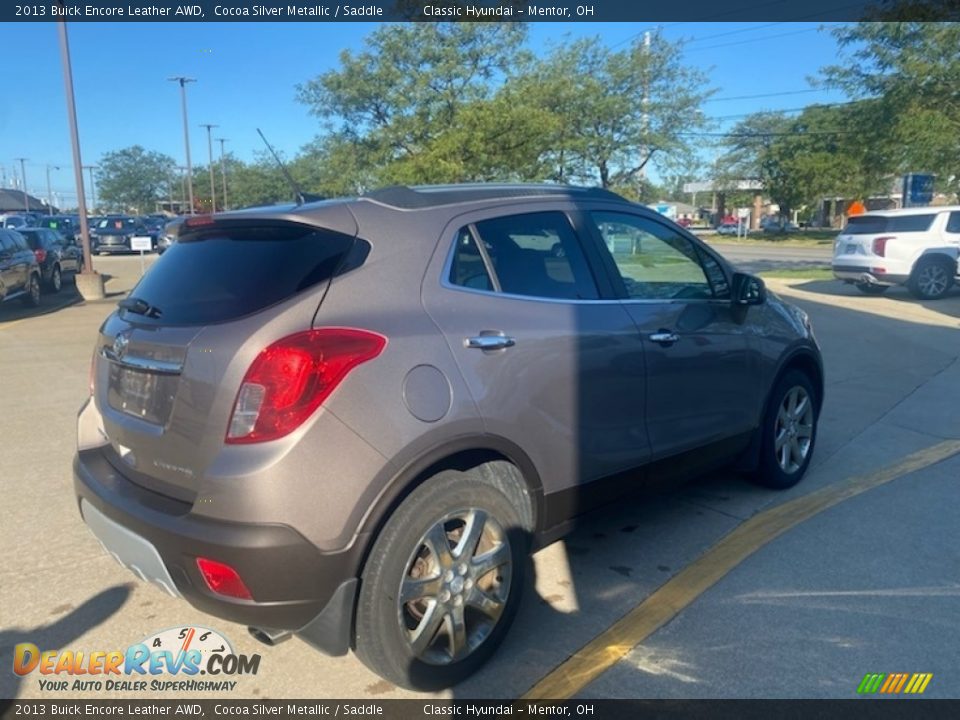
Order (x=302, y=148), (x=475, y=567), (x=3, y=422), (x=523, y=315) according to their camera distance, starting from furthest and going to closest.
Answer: (x=302, y=148), (x=3, y=422), (x=523, y=315), (x=475, y=567)

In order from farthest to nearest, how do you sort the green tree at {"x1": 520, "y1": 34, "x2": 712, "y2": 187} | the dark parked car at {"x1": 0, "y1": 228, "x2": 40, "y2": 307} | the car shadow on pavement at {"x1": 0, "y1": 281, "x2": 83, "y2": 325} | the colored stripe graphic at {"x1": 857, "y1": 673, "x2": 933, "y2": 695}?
1. the green tree at {"x1": 520, "y1": 34, "x2": 712, "y2": 187}
2. the car shadow on pavement at {"x1": 0, "y1": 281, "x2": 83, "y2": 325}
3. the dark parked car at {"x1": 0, "y1": 228, "x2": 40, "y2": 307}
4. the colored stripe graphic at {"x1": 857, "y1": 673, "x2": 933, "y2": 695}

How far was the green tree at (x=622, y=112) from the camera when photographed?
2923 centimetres

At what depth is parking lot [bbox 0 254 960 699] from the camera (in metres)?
2.79

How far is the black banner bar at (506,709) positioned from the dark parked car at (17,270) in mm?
12688

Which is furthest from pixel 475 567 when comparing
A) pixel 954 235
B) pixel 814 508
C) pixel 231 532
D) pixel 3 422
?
pixel 954 235

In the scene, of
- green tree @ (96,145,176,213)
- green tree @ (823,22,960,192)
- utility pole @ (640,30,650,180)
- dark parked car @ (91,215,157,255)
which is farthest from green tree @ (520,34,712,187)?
green tree @ (96,145,176,213)

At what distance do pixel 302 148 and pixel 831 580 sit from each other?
97.6 feet

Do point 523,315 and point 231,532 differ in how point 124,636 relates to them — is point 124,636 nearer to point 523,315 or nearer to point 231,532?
point 231,532

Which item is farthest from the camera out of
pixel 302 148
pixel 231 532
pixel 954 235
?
pixel 302 148

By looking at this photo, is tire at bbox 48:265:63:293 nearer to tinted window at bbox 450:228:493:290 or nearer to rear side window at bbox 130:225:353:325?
rear side window at bbox 130:225:353:325

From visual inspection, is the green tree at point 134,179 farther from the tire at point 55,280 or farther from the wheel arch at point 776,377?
the wheel arch at point 776,377

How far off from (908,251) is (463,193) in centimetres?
1513

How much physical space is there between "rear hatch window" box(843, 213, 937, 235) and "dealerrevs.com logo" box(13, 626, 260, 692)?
1645 cm

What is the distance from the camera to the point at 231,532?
7.55 feet
